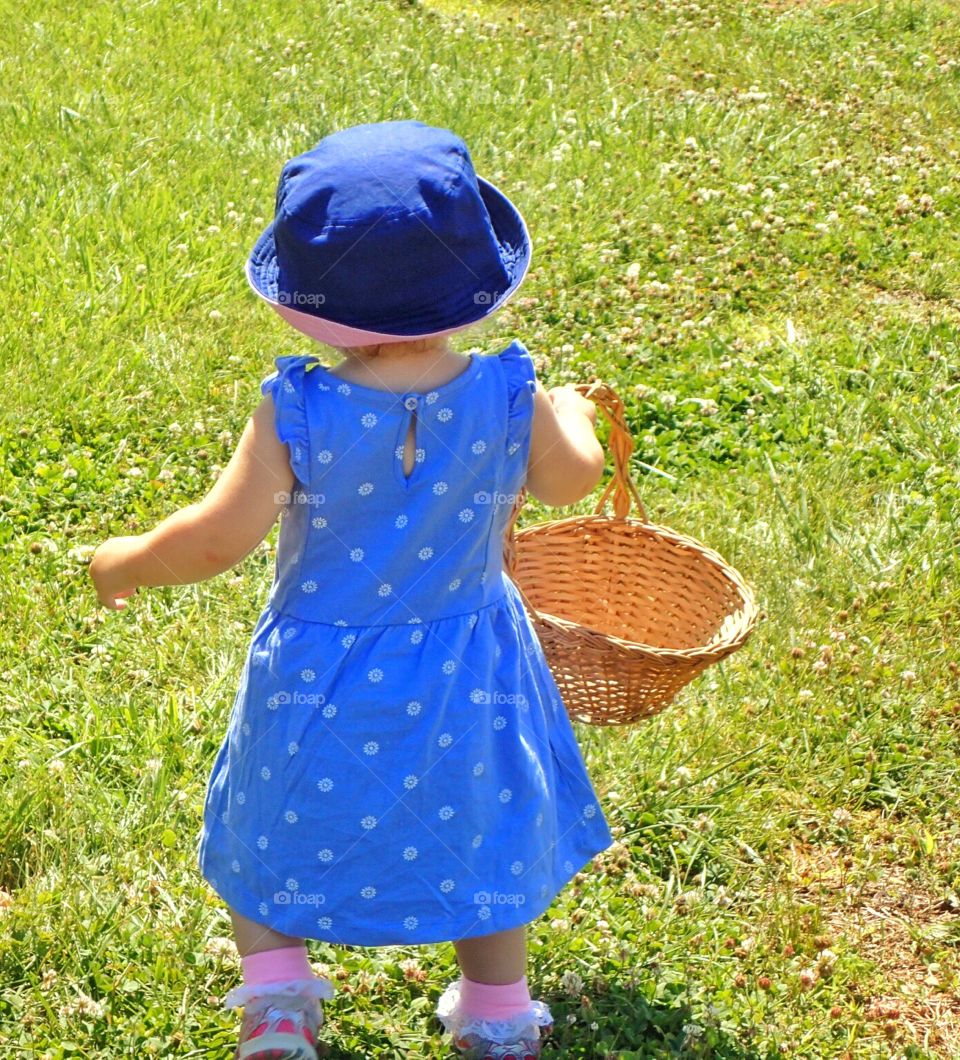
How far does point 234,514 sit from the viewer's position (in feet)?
8.54

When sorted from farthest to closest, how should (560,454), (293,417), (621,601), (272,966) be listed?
(621,601) → (272,966) → (560,454) → (293,417)

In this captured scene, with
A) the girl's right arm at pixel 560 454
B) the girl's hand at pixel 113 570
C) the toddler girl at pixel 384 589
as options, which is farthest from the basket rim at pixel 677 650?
the girl's hand at pixel 113 570

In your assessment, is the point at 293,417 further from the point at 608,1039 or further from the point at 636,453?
the point at 636,453

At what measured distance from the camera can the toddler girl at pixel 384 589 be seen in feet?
8.22

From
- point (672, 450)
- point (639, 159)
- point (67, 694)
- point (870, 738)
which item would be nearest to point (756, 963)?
point (870, 738)

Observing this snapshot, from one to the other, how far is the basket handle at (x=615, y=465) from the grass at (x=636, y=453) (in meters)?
0.72

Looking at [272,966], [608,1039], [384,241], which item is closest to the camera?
[384,241]

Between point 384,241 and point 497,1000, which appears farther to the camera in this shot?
point 497,1000

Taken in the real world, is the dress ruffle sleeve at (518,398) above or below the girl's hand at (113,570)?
above

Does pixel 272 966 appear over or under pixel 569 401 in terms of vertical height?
under

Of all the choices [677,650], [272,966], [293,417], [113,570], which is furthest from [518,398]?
[272,966]

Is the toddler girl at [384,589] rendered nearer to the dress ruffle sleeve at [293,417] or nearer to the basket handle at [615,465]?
the dress ruffle sleeve at [293,417]

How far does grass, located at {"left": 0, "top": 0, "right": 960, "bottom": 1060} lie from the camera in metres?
3.39

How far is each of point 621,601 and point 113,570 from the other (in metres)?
1.65
